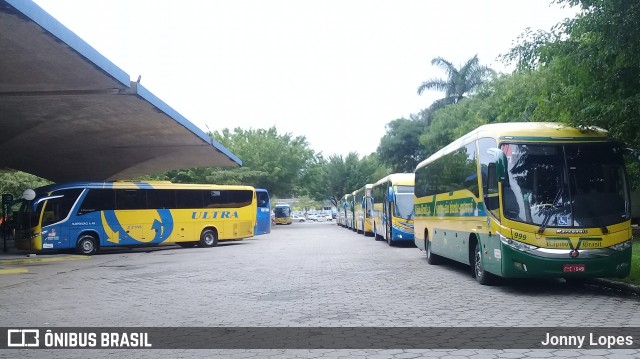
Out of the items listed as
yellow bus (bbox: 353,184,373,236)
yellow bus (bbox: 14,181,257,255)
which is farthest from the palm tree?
yellow bus (bbox: 14,181,257,255)

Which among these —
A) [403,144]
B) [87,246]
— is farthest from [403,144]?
[87,246]

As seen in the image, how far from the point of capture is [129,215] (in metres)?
24.9

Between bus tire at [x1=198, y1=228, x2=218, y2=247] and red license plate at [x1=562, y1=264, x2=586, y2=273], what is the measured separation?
20.2m

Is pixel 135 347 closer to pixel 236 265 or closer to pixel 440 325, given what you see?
pixel 440 325

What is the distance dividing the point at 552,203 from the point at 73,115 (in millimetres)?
17621

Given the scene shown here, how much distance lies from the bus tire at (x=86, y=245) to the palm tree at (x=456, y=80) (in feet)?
102

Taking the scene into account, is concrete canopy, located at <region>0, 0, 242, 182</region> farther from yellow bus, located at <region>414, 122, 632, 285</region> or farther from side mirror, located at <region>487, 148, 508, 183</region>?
yellow bus, located at <region>414, 122, 632, 285</region>

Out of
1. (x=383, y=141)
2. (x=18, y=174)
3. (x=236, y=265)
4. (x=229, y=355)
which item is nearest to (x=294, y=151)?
(x=383, y=141)

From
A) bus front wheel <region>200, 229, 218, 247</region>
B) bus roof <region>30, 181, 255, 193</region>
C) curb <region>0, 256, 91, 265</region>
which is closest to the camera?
curb <region>0, 256, 91, 265</region>

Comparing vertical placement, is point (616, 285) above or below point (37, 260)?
below

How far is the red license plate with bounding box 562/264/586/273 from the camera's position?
9.52 m

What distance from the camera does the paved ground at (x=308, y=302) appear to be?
734 cm

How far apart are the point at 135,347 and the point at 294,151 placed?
169ft

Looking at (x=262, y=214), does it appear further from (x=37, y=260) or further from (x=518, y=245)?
(x=518, y=245)
